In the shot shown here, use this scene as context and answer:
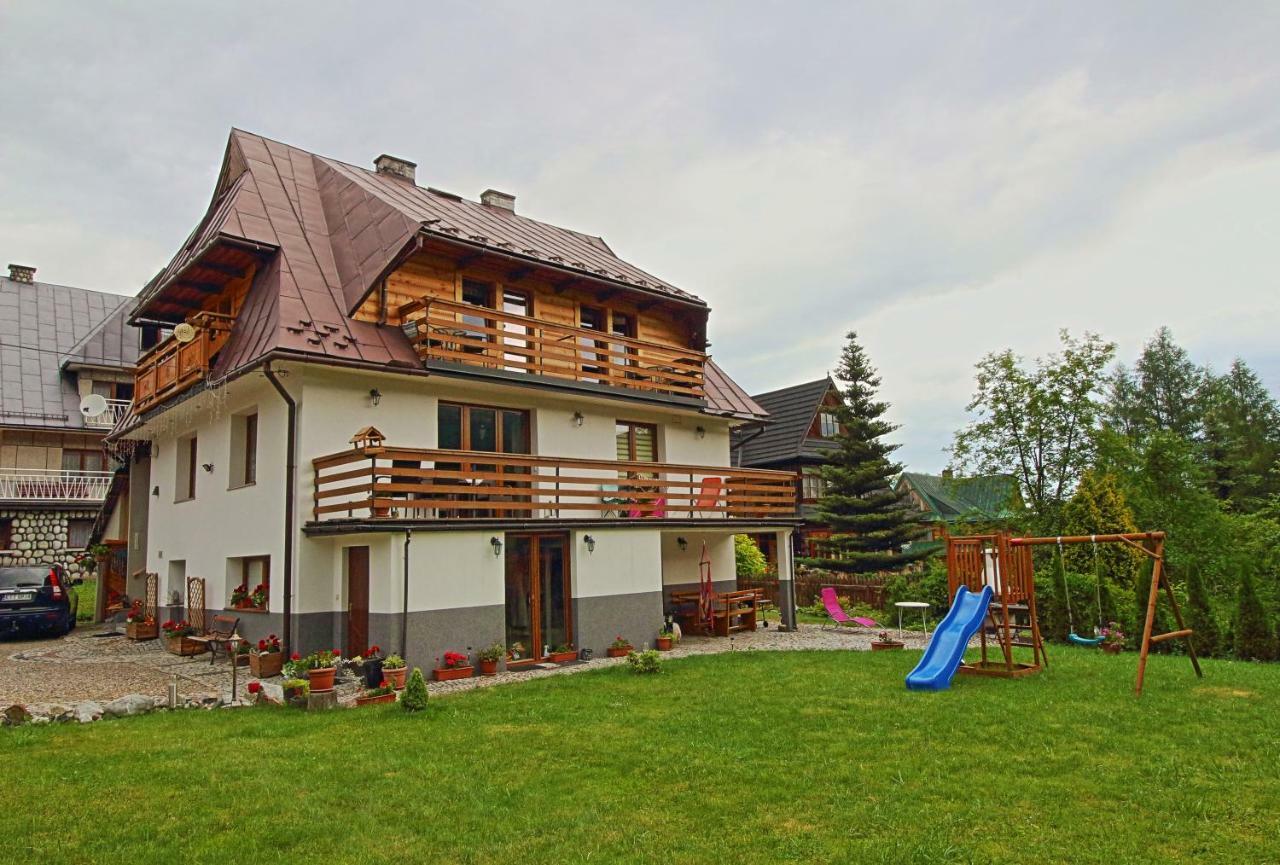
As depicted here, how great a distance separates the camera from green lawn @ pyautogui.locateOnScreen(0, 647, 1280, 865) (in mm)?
5043

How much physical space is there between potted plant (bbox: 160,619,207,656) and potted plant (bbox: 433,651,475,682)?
5345 millimetres

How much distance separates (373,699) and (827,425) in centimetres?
2669

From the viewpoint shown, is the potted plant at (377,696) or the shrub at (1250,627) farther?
the shrub at (1250,627)

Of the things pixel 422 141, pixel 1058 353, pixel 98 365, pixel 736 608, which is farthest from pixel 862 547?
pixel 98 365

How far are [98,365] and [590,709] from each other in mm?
26673

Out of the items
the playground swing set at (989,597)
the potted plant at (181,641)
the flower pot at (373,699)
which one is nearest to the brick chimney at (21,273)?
the potted plant at (181,641)

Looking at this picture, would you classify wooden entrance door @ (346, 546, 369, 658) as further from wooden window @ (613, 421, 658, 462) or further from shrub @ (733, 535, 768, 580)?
shrub @ (733, 535, 768, 580)

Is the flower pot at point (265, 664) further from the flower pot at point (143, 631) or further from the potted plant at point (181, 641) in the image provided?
the flower pot at point (143, 631)

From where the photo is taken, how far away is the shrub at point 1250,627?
12.8 m

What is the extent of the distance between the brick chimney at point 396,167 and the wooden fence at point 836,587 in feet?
42.4

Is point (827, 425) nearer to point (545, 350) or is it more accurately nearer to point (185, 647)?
point (545, 350)

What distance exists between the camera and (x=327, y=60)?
1199cm

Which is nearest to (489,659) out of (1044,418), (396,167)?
(396,167)

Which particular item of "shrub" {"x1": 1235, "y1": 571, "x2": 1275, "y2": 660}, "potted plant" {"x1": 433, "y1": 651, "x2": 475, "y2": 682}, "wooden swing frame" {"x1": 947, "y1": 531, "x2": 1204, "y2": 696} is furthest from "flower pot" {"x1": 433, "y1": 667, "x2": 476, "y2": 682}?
"shrub" {"x1": 1235, "y1": 571, "x2": 1275, "y2": 660}
